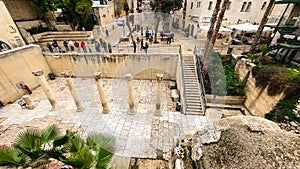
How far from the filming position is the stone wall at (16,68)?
422 inches

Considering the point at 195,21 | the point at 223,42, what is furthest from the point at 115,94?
the point at 195,21

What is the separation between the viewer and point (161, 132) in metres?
8.19

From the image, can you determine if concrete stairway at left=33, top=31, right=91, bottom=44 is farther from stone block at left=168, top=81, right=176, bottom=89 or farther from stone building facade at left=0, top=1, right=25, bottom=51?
stone block at left=168, top=81, right=176, bottom=89

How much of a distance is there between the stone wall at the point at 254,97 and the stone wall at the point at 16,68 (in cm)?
1871

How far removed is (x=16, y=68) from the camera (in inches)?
454

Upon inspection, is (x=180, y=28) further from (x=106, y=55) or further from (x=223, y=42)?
(x=106, y=55)

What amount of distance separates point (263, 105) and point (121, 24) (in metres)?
20.6

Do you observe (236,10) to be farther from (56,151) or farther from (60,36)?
(56,151)

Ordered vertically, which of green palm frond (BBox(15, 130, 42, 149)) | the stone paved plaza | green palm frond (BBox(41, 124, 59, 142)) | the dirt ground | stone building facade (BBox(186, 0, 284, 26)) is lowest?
the stone paved plaza

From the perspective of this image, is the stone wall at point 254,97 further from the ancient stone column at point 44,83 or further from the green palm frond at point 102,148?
the ancient stone column at point 44,83

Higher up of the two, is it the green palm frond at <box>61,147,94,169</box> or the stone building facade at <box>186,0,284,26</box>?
the stone building facade at <box>186,0,284,26</box>

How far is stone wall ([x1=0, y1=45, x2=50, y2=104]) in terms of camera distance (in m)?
10.7

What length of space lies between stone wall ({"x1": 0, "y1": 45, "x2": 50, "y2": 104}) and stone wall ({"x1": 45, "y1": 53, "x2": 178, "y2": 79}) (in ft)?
4.31

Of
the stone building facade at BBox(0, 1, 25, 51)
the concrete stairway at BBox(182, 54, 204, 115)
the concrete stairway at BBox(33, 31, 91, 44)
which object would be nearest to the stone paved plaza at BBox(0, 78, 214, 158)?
the concrete stairway at BBox(182, 54, 204, 115)
